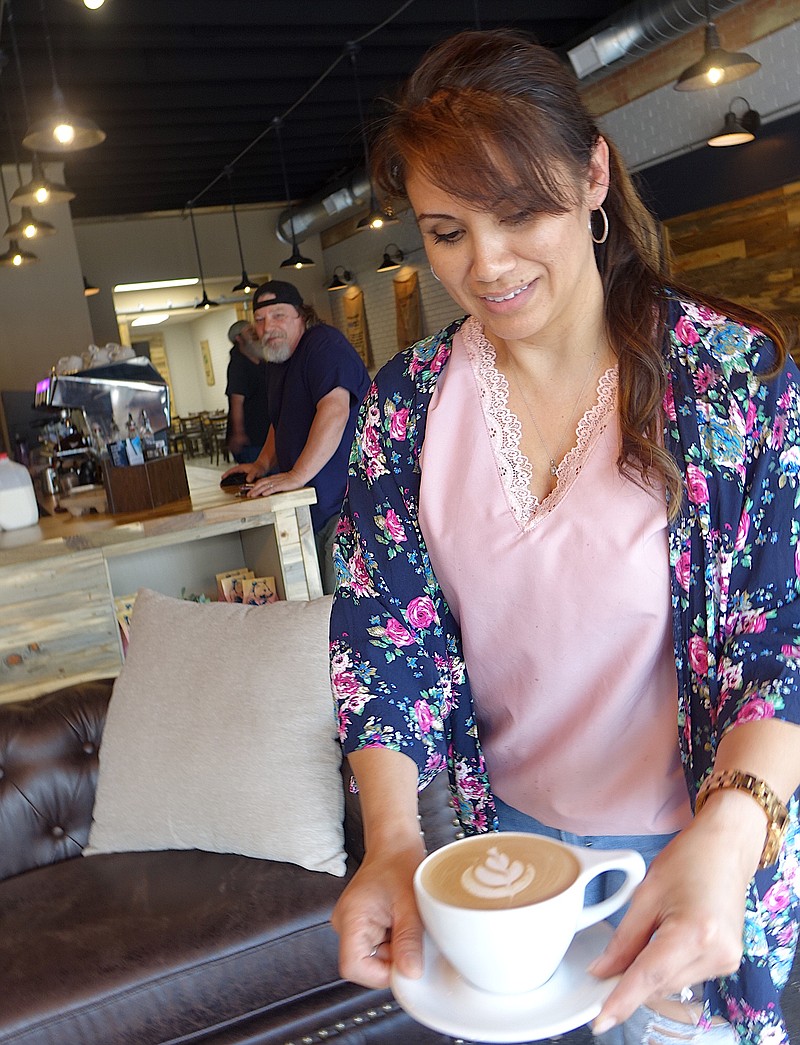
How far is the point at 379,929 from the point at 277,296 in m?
3.93

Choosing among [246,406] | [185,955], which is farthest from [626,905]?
[246,406]

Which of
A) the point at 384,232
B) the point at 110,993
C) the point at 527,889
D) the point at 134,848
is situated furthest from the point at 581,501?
the point at 384,232

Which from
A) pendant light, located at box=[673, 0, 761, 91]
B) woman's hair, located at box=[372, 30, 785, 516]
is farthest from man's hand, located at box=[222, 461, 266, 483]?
woman's hair, located at box=[372, 30, 785, 516]

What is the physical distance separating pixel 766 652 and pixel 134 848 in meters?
2.00

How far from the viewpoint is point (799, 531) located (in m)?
0.93

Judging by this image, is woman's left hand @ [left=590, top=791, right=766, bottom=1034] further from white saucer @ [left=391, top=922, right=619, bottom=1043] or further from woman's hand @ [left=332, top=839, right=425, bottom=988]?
woman's hand @ [left=332, top=839, right=425, bottom=988]

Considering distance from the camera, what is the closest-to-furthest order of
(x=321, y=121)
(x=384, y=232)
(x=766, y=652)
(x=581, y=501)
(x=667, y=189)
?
(x=766, y=652)
(x=581, y=501)
(x=667, y=189)
(x=321, y=121)
(x=384, y=232)

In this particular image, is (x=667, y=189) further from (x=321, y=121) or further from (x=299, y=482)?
(x=299, y=482)

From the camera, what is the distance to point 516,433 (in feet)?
3.75

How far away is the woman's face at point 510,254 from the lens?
993 mm

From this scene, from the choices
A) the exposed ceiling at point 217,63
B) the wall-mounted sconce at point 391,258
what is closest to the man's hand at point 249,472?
the exposed ceiling at point 217,63

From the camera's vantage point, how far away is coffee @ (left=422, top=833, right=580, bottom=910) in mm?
730

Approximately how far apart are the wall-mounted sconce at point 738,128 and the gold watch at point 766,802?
7.07m

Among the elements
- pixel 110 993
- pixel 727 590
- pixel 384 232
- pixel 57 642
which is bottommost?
pixel 110 993
